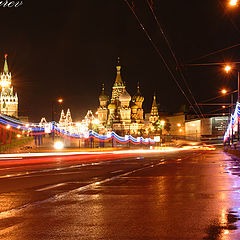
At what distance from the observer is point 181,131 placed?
192m

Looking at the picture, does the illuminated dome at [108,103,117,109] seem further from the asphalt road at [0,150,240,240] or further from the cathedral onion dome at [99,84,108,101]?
the asphalt road at [0,150,240,240]

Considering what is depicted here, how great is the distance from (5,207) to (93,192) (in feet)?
9.63

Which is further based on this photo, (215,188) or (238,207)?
(215,188)

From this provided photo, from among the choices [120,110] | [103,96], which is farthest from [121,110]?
[103,96]

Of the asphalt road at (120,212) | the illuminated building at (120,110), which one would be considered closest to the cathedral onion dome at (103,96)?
the illuminated building at (120,110)

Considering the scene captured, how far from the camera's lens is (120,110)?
547ft

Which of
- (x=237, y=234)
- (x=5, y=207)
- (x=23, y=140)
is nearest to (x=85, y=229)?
(x=237, y=234)

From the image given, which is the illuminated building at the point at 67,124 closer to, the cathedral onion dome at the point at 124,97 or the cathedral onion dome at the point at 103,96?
the cathedral onion dome at the point at 103,96

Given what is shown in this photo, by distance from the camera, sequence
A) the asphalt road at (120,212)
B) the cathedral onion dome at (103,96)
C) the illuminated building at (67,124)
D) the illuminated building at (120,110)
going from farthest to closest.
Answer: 1. the cathedral onion dome at (103,96)
2. the illuminated building at (120,110)
3. the illuminated building at (67,124)
4. the asphalt road at (120,212)

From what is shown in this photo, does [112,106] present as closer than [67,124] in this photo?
No

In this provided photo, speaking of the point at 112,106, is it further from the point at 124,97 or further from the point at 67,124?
the point at 67,124

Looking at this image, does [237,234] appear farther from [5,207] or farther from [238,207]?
[5,207]

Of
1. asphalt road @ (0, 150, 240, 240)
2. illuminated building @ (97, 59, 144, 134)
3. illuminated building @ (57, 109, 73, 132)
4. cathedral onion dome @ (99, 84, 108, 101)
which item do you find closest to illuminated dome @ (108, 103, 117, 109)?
illuminated building @ (97, 59, 144, 134)

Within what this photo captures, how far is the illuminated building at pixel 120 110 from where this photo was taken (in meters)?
165
